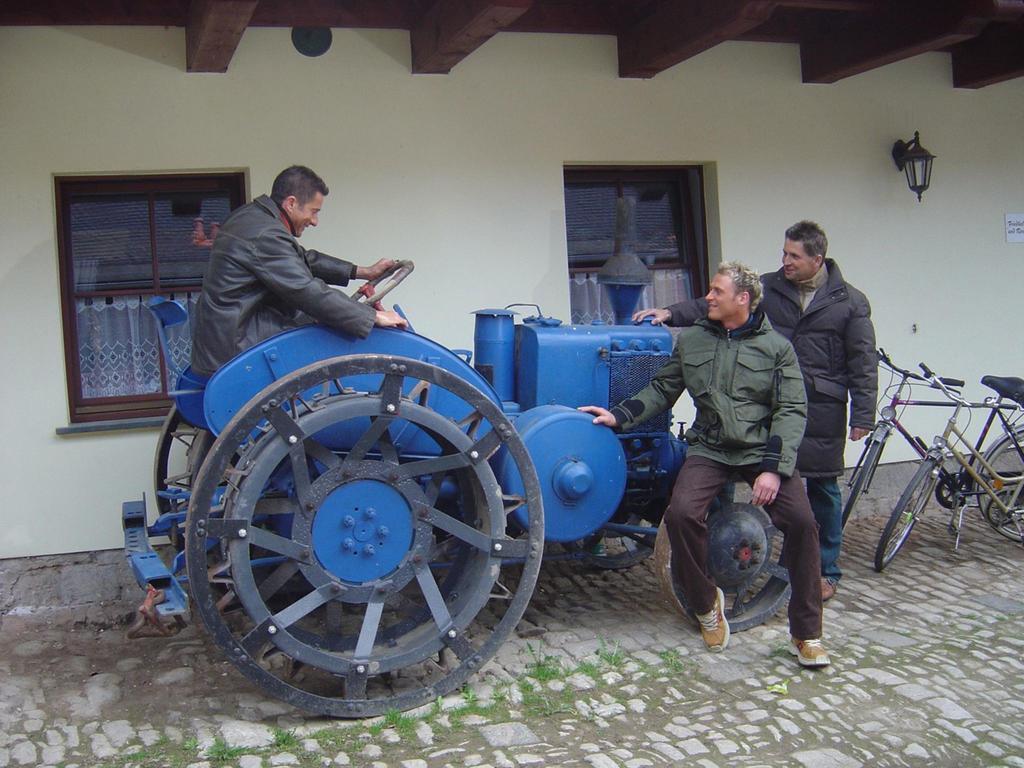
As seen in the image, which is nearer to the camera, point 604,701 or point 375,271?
point 604,701

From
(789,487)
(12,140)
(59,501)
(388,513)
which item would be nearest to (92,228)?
(12,140)

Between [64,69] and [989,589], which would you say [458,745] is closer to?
[989,589]

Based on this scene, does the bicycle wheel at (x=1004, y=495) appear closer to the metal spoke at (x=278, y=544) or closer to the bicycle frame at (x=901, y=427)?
the bicycle frame at (x=901, y=427)

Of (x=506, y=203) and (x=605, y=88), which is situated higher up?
(x=605, y=88)

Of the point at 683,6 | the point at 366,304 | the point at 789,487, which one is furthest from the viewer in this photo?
the point at 683,6

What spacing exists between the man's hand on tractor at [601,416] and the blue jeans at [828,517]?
48.9 inches

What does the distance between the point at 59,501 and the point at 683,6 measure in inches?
159

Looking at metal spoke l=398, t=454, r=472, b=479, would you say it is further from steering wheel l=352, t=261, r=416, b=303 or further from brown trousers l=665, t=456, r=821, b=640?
brown trousers l=665, t=456, r=821, b=640

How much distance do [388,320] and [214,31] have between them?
5.98 ft

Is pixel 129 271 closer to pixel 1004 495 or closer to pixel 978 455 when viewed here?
pixel 978 455

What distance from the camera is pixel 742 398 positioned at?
455 centimetres

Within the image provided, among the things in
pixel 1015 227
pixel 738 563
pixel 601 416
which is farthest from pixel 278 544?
pixel 1015 227

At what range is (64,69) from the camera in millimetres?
5391

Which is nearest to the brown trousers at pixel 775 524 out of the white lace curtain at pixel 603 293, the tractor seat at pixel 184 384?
the tractor seat at pixel 184 384
